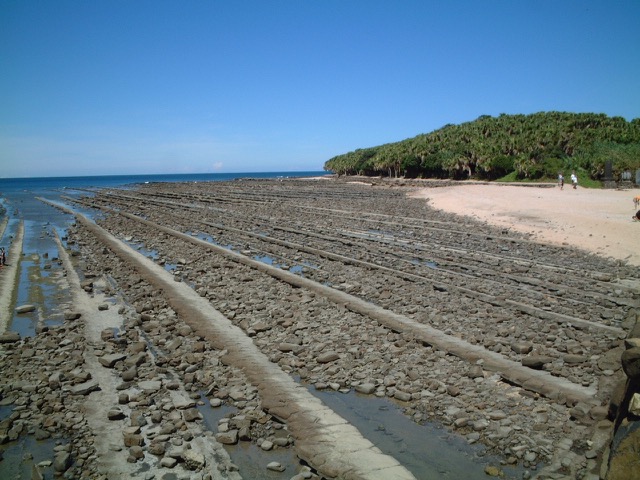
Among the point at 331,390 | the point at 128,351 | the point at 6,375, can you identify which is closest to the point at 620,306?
the point at 331,390

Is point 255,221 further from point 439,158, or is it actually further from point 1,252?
point 439,158

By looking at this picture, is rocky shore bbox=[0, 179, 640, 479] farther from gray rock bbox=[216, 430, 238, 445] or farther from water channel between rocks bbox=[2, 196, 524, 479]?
water channel between rocks bbox=[2, 196, 524, 479]

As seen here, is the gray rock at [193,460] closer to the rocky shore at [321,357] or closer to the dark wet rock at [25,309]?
the rocky shore at [321,357]

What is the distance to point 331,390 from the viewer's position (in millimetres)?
8414

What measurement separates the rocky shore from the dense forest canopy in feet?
146

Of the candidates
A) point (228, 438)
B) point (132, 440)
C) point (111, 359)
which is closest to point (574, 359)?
point (228, 438)

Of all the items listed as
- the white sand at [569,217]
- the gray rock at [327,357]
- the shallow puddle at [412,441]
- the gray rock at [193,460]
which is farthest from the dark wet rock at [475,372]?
the white sand at [569,217]

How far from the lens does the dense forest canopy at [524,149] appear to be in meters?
60.8

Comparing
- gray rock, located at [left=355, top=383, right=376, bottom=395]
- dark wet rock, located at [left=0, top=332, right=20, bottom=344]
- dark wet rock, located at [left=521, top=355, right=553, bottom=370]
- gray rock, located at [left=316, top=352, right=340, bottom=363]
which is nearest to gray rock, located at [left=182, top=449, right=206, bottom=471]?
gray rock, located at [left=355, top=383, right=376, bottom=395]

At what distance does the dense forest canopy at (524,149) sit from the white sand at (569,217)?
18.5 metres

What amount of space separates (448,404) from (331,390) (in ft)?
6.47

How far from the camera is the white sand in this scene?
2070 cm

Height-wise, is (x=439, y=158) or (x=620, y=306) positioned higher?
(x=439, y=158)

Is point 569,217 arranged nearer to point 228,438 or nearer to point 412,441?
point 412,441
